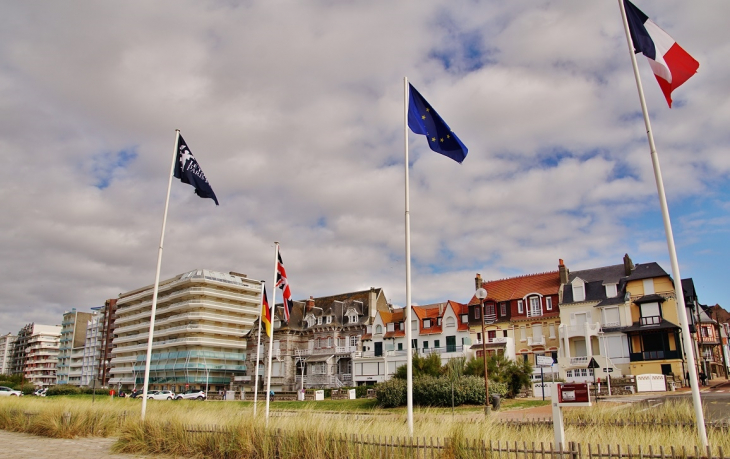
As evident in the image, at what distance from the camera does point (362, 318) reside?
6512 centimetres

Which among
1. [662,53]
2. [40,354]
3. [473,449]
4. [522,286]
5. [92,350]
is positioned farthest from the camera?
[40,354]

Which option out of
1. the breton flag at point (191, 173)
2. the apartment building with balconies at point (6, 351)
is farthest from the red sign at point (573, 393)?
the apartment building with balconies at point (6, 351)

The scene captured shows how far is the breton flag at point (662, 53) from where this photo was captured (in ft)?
36.6

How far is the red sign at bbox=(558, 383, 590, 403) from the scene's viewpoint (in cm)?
963

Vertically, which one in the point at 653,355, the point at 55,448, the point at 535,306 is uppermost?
the point at 535,306

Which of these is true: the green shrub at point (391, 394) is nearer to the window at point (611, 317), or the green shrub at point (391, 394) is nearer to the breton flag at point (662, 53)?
the breton flag at point (662, 53)

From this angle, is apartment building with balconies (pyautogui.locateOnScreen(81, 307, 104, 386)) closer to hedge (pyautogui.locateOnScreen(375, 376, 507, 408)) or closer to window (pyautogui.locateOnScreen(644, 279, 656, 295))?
hedge (pyautogui.locateOnScreen(375, 376, 507, 408))

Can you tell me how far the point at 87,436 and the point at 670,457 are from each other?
17404mm

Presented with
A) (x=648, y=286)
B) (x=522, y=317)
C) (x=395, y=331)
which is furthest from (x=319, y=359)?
(x=648, y=286)

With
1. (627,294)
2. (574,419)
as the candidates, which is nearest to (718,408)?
(574,419)

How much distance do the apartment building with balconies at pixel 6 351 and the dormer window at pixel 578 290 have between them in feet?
630

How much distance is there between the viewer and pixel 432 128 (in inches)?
575

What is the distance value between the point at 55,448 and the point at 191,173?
990 cm

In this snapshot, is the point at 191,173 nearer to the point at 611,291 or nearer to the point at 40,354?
the point at 611,291
